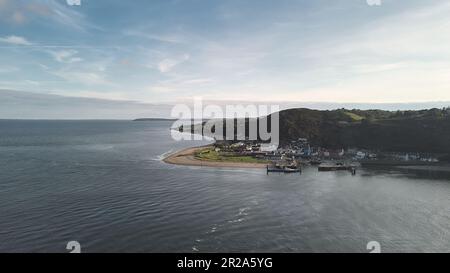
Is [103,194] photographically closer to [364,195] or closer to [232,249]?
[232,249]

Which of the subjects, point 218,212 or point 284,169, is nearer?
point 218,212

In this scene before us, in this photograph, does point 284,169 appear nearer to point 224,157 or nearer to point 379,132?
point 224,157

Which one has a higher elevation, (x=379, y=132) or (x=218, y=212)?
(x=379, y=132)

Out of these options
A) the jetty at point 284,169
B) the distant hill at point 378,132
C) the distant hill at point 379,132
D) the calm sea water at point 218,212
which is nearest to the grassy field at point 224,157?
the jetty at point 284,169

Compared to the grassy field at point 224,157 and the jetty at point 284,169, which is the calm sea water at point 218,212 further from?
the grassy field at point 224,157

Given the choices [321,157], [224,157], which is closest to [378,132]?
[321,157]
